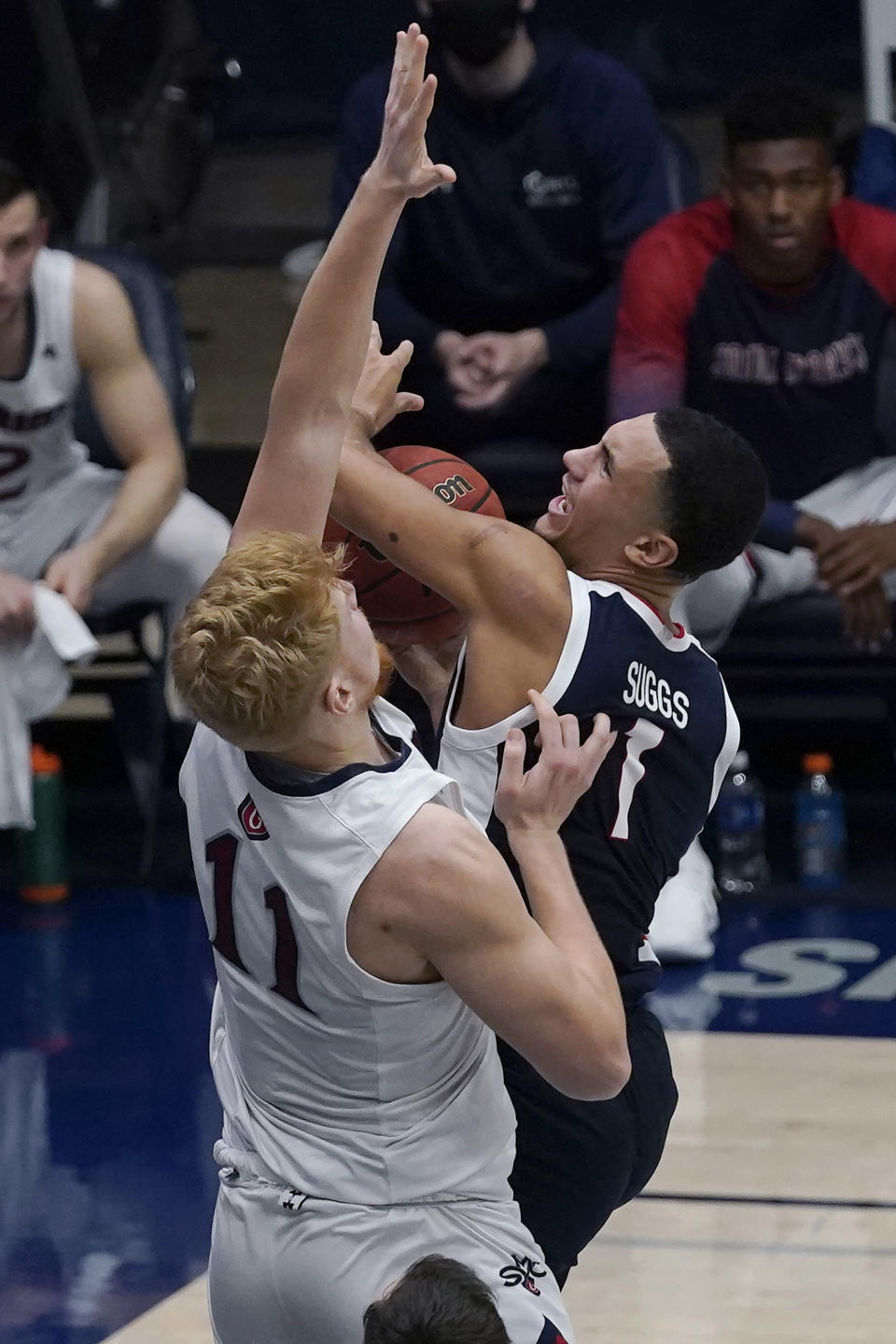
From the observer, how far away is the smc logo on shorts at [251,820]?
82.0 inches

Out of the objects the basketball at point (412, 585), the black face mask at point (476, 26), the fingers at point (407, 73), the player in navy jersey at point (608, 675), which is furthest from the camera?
the black face mask at point (476, 26)

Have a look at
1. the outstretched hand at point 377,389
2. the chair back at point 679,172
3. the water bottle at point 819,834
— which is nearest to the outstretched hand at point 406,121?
the outstretched hand at point 377,389

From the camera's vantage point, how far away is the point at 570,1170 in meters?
2.40

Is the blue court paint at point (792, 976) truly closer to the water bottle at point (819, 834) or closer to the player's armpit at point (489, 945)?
the water bottle at point (819, 834)

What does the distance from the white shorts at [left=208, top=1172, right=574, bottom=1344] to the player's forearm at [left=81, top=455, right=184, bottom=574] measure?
137 inches

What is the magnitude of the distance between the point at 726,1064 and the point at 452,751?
6.64 ft

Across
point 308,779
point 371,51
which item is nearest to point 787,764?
point 371,51

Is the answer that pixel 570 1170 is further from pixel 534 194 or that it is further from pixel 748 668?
pixel 534 194

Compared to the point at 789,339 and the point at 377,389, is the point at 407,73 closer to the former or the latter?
the point at 377,389

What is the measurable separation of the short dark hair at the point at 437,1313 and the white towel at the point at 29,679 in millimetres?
3579

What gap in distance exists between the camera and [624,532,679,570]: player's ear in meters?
2.57

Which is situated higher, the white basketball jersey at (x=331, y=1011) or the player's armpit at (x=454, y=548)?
the player's armpit at (x=454, y=548)

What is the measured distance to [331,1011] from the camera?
2062mm

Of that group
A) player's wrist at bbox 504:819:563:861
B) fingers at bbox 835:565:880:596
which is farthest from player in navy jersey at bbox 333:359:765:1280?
fingers at bbox 835:565:880:596
